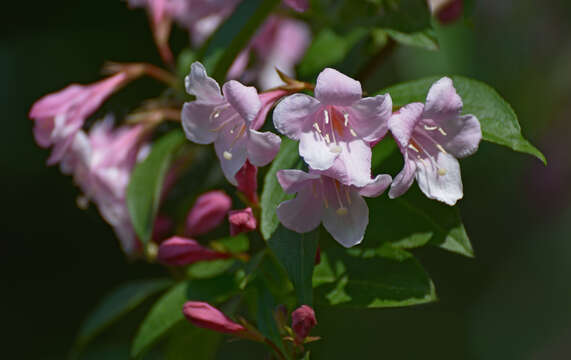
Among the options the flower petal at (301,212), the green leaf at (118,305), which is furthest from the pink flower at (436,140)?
the green leaf at (118,305)

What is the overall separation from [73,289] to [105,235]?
0.85 feet

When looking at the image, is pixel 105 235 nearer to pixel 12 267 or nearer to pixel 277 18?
pixel 12 267

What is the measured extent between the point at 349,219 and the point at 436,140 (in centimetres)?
19

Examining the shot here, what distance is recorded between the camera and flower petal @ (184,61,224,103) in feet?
3.39

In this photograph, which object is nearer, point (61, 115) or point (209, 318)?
point (209, 318)

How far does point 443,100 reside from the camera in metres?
1.00

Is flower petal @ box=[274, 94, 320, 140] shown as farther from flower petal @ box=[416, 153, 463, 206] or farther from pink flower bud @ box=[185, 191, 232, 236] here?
pink flower bud @ box=[185, 191, 232, 236]

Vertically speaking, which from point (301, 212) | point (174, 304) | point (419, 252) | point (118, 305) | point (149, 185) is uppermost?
point (301, 212)

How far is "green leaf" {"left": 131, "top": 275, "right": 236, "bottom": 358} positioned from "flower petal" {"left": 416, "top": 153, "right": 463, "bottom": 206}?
1.35 ft

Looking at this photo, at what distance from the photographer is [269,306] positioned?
3.68 feet

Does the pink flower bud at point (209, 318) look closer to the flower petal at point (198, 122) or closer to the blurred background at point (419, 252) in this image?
the flower petal at point (198, 122)

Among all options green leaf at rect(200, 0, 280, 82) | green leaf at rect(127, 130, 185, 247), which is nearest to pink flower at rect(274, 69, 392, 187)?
green leaf at rect(200, 0, 280, 82)

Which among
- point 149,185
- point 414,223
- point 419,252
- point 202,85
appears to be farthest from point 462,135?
point 419,252

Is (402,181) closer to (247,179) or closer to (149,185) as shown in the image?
(247,179)
